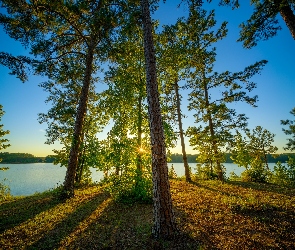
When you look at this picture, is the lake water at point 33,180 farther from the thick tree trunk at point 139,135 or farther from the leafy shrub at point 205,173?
the thick tree trunk at point 139,135

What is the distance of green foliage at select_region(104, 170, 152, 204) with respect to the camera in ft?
29.9

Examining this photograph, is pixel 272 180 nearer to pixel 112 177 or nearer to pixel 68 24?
pixel 112 177

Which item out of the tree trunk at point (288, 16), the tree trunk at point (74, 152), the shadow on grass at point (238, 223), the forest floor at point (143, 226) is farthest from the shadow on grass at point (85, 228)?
the tree trunk at point (288, 16)

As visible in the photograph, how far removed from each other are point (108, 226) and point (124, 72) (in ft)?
26.3

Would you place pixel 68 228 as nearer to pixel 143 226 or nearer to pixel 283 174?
pixel 143 226

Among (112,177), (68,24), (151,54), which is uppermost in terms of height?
(68,24)

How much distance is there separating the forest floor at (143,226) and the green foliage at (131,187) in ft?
1.57

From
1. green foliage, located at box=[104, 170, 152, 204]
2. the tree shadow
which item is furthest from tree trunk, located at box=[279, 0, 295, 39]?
green foliage, located at box=[104, 170, 152, 204]

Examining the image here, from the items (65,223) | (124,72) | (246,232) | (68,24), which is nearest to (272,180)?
(246,232)

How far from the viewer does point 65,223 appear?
22.9ft

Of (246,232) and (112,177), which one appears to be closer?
(246,232)

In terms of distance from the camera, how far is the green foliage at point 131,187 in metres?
9.12

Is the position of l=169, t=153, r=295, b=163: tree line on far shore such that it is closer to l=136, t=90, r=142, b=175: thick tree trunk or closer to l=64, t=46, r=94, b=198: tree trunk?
l=136, t=90, r=142, b=175: thick tree trunk

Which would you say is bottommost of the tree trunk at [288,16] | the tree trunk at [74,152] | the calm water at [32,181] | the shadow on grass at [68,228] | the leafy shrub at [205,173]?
the calm water at [32,181]
